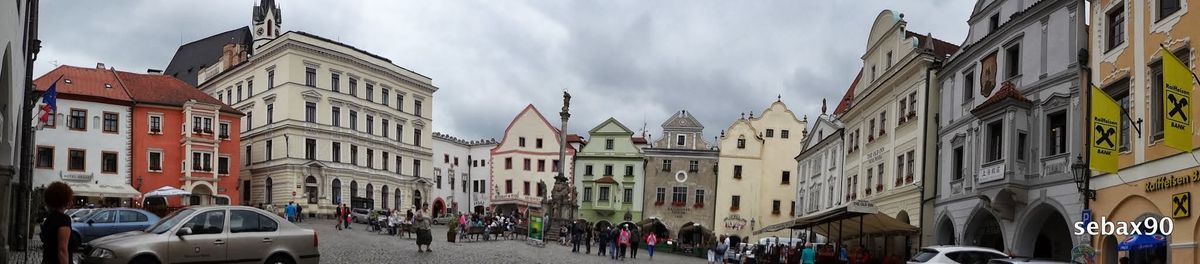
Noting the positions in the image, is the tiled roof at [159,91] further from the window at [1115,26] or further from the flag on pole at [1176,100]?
the flag on pole at [1176,100]

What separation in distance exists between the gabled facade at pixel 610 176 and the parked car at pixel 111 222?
56823mm

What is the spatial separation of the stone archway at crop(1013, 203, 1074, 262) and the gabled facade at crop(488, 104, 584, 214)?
6935 cm

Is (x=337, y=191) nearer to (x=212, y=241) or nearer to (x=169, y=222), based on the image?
(x=169, y=222)

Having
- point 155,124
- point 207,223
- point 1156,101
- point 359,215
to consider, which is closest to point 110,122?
point 155,124

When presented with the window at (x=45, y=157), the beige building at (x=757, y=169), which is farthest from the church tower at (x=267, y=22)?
the beige building at (x=757, y=169)

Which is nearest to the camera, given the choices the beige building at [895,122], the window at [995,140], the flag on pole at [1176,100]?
the flag on pole at [1176,100]

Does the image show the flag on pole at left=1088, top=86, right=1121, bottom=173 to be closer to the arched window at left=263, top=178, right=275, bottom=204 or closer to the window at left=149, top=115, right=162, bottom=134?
the window at left=149, top=115, right=162, bottom=134

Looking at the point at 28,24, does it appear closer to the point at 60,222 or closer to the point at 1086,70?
the point at 60,222

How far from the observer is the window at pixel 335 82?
80625 mm

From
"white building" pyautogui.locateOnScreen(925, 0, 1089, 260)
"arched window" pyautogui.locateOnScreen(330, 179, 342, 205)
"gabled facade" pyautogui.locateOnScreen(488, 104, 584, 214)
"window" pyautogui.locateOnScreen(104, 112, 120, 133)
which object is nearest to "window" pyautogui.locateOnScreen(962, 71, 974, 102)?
"white building" pyautogui.locateOnScreen(925, 0, 1089, 260)

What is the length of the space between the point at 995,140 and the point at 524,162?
233 feet

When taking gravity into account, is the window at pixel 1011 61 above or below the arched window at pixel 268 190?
above

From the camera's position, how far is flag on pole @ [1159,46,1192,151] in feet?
57.5

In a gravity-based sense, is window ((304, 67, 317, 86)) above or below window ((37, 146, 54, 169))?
above
